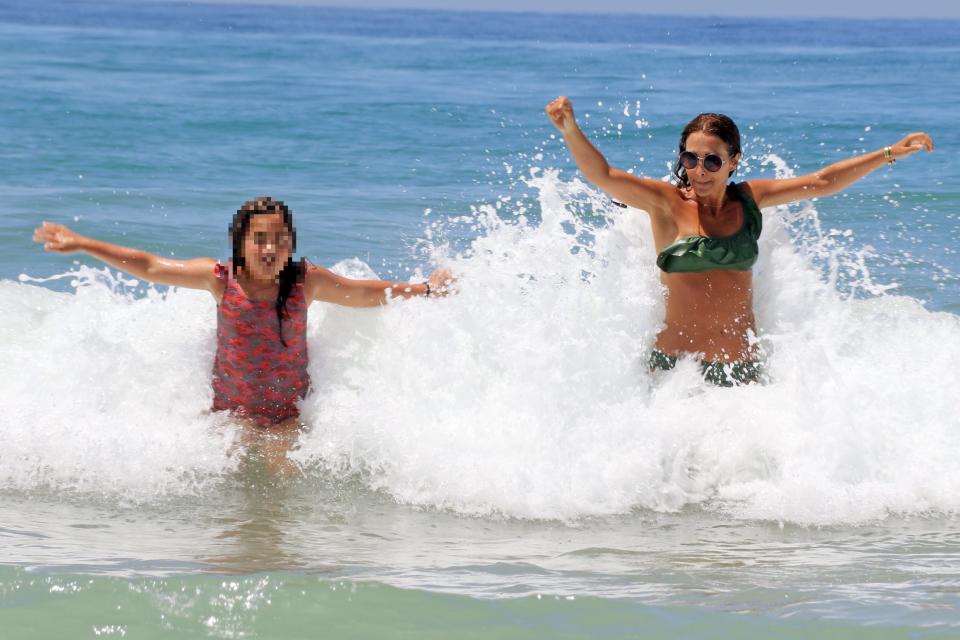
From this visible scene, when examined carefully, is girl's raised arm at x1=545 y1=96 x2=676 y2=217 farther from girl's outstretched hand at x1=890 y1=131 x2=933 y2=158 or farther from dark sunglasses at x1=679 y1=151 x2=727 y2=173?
girl's outstretched hand at x1=890 y1=131 x2=933 y2=158

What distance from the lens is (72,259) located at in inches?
337

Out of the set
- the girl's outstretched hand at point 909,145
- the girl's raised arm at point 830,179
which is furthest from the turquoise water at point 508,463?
the girl's outstretched hand at point 909,145

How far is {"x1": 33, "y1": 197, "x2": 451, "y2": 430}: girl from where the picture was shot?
4.30 metres

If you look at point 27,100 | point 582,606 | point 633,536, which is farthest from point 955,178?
point 27,100

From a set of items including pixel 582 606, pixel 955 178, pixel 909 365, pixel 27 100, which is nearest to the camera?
pixel 582 606

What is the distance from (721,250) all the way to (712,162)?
311mm

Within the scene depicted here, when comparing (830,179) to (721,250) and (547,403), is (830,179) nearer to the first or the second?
(721,250)

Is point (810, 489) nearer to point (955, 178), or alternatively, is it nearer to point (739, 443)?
point (739, 443)

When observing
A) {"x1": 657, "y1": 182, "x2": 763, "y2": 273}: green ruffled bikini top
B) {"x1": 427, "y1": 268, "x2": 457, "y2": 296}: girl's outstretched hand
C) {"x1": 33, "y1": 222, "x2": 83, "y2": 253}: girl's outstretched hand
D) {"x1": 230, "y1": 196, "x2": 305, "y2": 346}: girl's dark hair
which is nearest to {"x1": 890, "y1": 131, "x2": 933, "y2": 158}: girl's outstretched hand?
{"x1": 657, "y1": 182, "x2": 763, "y2": 273}: green ruffled bikini top

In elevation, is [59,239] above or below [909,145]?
below

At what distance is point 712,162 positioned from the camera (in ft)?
14.0

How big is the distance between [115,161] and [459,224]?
14.4 ft

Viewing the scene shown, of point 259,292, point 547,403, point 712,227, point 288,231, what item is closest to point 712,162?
point 712,227

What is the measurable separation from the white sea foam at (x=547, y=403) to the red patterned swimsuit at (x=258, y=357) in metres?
0.13
